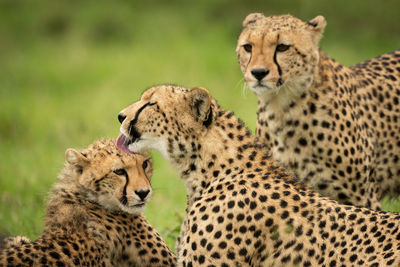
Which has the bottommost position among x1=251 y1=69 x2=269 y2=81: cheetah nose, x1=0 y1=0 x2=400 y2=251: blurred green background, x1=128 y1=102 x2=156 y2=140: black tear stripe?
x1=128 y1=102 x2=156 y2=140: black tear stripe

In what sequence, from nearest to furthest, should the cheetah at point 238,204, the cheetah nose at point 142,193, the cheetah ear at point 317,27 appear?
the cheetah at point 238,204 < the cheetah nose at point 142,193 < the cheetah ear at point 317,27

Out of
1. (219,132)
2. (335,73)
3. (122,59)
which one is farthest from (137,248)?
(122,59)

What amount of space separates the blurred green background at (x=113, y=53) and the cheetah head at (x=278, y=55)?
3507 millimetres

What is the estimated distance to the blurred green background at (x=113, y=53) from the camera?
31.4 ft

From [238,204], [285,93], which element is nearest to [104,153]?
[238,204]

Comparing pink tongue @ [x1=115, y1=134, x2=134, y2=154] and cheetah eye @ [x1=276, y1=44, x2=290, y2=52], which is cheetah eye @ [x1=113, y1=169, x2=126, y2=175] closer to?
pink tongue @ [x1=115, y1=134, x2=134, y2=154]

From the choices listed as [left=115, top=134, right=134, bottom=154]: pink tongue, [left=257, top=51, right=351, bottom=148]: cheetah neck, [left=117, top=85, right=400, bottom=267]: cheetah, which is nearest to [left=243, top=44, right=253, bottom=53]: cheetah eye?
[left=257, top=51, right=351, bottom=148]: cheetah neck

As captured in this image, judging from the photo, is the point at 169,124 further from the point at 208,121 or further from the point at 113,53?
the point at 113,53

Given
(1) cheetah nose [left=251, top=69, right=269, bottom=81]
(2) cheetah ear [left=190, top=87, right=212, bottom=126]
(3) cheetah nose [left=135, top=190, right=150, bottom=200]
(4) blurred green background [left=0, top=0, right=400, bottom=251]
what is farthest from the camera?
(4) blurred green background [left=0, top=0, right=400, bottom=251]

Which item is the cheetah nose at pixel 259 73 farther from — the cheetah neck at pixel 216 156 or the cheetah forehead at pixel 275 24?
the cheetah neck at pixel 216 156

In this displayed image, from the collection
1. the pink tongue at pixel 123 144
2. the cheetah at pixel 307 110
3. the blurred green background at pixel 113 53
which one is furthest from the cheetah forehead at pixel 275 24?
the blurred green background at pixel 113 53

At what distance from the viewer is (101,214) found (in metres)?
4.07

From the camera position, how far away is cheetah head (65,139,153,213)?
4035mm

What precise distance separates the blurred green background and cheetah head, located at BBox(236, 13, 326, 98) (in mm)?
3507
